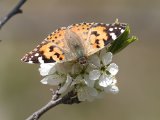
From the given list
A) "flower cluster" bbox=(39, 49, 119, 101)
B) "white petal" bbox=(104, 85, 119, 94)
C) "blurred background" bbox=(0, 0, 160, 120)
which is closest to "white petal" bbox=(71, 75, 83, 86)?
"flower cluster" bbox=(39, 49, 119, 101)

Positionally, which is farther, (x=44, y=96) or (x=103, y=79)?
(x=44, y=96)

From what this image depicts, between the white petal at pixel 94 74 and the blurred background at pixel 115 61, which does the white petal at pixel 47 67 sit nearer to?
the white petal at pixel 94 74

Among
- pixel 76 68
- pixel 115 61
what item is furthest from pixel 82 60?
pixel 115 61

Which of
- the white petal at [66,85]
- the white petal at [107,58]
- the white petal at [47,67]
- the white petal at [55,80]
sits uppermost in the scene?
the white petal at [107,58]

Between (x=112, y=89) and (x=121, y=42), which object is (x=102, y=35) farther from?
(x=112, y=89)

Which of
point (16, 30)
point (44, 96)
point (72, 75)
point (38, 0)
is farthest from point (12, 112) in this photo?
point (72, 75)

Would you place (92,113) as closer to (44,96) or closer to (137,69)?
(44,96)

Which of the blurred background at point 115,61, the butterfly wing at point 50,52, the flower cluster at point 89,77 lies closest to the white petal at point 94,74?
the flower cluster at point 89,77
